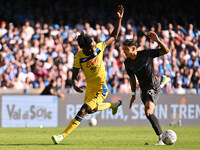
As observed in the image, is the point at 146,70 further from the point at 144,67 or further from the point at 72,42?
the point at 72,42

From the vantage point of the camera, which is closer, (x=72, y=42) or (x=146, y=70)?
(x=146, y=70)

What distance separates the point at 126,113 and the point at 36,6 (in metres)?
8.11

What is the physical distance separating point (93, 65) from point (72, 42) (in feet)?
36.4

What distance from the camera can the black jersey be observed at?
34.0 feet

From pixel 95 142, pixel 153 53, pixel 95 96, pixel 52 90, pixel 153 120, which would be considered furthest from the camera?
pixel 52 90

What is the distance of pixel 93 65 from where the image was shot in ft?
34.5

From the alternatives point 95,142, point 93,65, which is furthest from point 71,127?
point 93,65

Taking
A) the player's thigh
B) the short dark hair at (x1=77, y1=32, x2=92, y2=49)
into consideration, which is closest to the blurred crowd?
the player's thigh

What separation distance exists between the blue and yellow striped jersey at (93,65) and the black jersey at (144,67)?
0.62m

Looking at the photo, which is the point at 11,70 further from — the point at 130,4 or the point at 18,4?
the point at 130,4

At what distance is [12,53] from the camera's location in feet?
65.2

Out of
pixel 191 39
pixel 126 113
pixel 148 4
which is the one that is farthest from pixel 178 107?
pixel 148 4

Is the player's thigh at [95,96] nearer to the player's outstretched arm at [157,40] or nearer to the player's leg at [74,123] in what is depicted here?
the player's leg at [74,123]

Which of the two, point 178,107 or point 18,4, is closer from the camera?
point 178,107
